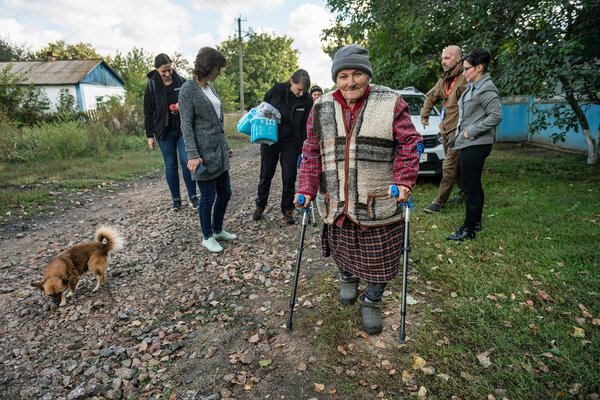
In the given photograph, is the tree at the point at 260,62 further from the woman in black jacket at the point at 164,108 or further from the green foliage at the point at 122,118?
the woman in black jacket at the point at 164,108

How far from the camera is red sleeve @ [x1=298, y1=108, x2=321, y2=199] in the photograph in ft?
9.75

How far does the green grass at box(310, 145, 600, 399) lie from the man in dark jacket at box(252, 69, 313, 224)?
2.06 metres

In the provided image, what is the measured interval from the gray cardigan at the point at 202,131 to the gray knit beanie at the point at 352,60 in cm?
210

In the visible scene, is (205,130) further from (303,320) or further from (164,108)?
(303,320)

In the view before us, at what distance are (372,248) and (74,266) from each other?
3082 millimetres

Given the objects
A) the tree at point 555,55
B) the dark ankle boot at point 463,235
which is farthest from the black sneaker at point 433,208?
the tree at point 555,55

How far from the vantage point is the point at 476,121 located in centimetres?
444

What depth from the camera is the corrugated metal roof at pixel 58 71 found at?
32.4 metres

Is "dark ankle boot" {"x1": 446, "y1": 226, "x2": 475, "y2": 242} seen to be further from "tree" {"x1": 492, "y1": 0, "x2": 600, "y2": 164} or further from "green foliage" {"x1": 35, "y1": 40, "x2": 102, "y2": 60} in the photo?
"green foliage" {"x1": 35, "y1": 40, "x2": 102, "y2": 60}

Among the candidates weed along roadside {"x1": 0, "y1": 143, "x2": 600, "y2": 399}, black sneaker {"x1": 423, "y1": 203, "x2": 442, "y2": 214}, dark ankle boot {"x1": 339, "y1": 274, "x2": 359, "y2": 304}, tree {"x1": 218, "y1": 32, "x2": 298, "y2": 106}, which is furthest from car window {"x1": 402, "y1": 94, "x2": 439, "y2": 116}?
tree {"x1": 218, "y1": 32, "x2": 298, "y2": 106}

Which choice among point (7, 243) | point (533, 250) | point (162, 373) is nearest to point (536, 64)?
point (533, 250)

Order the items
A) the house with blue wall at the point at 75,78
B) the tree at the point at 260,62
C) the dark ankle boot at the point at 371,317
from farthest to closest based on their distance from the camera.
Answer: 1. the tree at the point at 260,62
2. the house with blue wall at the point at 75,78
3. the dark ankle boot at the point at 371,317

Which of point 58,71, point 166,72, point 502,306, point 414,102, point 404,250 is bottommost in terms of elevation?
point 502,306

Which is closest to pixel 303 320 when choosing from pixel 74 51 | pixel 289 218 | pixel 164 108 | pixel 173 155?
pixel 289 218
